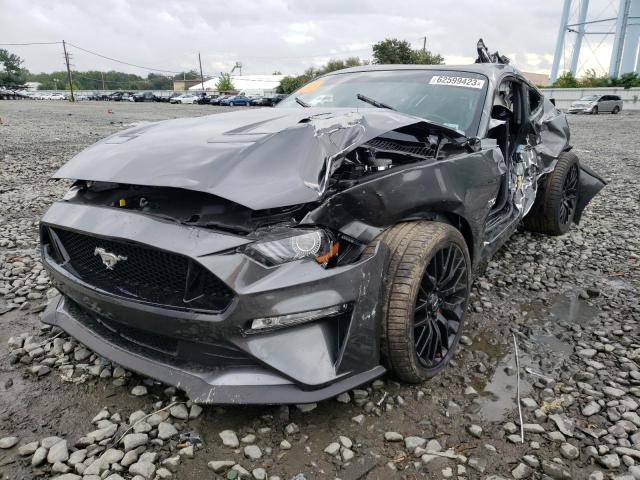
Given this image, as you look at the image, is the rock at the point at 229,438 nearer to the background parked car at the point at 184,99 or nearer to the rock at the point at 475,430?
the rock at the point at 475,430

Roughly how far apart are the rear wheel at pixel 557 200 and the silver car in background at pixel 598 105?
93.2 feet

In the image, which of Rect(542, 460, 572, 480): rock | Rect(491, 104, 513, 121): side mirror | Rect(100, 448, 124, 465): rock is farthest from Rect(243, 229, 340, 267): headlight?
Rect(491, 104, 513, 121): side mirror

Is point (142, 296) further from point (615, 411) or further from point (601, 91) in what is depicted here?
point (601, 91)

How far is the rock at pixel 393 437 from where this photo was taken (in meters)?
1.95

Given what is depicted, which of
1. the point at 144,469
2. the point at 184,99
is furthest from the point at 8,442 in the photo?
the point at 184,99

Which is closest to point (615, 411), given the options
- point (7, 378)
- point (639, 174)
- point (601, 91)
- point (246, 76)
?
point (7, 378)

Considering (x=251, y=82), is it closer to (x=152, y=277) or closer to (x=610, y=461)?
(x=152, y=277)

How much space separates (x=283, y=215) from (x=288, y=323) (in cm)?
44

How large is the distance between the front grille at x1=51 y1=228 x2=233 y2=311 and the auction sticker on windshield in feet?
7.79

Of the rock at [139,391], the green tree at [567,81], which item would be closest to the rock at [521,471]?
the rock at [139,391]

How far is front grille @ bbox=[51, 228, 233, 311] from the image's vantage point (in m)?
1.79

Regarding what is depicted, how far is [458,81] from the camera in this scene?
338 cm

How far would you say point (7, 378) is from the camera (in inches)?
91.7

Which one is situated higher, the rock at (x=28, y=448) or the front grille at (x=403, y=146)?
the front grille at (x=403, y=146)
